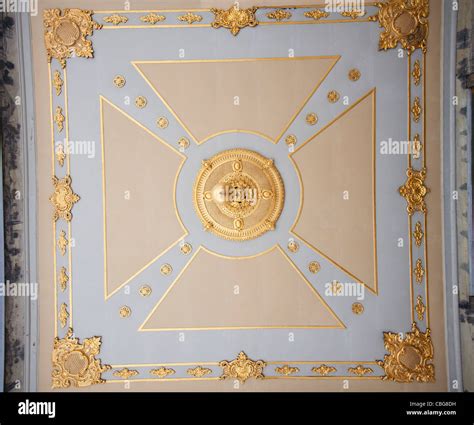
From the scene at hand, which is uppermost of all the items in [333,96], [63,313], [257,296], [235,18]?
[235,18]

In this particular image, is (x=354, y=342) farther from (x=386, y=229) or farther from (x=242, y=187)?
(x=242, y=187)

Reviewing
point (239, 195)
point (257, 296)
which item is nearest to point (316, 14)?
point (239, 195)

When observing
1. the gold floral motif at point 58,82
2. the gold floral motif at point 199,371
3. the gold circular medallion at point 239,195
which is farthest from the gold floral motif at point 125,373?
the gold floral motif at point 58,82

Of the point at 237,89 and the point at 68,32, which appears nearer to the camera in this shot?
the point at 68,32

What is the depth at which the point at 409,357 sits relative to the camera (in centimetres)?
579

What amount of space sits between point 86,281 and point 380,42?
5215mm

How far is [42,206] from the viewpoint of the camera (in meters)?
5.82

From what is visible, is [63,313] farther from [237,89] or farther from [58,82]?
[237,89]

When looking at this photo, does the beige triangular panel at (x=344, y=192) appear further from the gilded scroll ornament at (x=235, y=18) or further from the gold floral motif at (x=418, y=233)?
the gilded scroll ornament at (x=235, y=18)

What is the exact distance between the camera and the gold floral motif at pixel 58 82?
566 centimetres

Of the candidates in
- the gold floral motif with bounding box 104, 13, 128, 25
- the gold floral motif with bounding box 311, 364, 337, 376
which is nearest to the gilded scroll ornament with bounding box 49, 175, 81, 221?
the gold floral motif with bounding box 104, 13, 128, 25

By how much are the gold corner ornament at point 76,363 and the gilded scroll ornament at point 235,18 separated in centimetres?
466

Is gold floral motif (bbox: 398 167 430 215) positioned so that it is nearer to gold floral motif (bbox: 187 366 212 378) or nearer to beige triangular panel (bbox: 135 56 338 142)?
beige triangular panel (bbox: 135 56 338 142)

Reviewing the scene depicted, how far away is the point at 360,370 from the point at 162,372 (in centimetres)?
278
